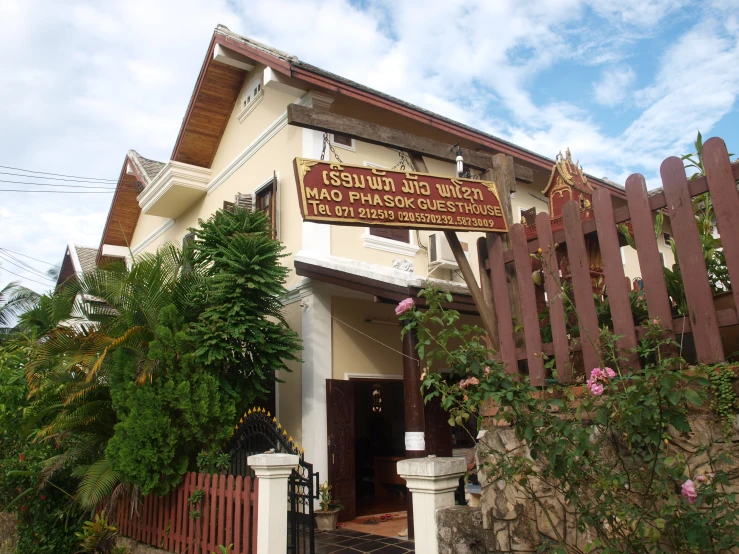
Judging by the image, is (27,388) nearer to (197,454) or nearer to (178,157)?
(197,454)

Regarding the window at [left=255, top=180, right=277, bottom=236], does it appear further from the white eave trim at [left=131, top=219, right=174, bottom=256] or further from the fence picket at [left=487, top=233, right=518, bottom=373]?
the fence picket at [left=487, top=233, right=518, bottom=373]

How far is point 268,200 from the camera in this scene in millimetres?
10781

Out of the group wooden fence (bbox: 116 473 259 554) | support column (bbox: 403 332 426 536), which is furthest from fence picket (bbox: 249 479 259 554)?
support column (bbox: 403 332 426 536)

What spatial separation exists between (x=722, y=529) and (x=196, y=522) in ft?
16.8

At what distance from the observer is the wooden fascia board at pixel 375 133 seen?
4949 mm

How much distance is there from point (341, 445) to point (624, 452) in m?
5.71

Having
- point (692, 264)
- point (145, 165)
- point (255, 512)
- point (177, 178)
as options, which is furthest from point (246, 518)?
point (145, 165)

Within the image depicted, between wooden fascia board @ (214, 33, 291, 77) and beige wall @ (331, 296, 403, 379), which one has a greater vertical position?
wooden fascia board @ (214, 33, 291, 77)

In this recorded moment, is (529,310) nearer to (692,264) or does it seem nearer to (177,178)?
(692,264)

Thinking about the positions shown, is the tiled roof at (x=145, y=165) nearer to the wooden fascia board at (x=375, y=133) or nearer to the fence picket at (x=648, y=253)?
the wooden fascia board at (x=375, y=133)

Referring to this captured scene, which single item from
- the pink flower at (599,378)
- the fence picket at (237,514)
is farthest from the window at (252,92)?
the pink flower at (599,378)

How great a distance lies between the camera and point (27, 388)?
9273mm

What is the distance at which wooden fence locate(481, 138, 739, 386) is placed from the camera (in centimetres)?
333

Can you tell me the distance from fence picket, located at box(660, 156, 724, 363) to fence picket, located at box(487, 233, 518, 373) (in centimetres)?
127
